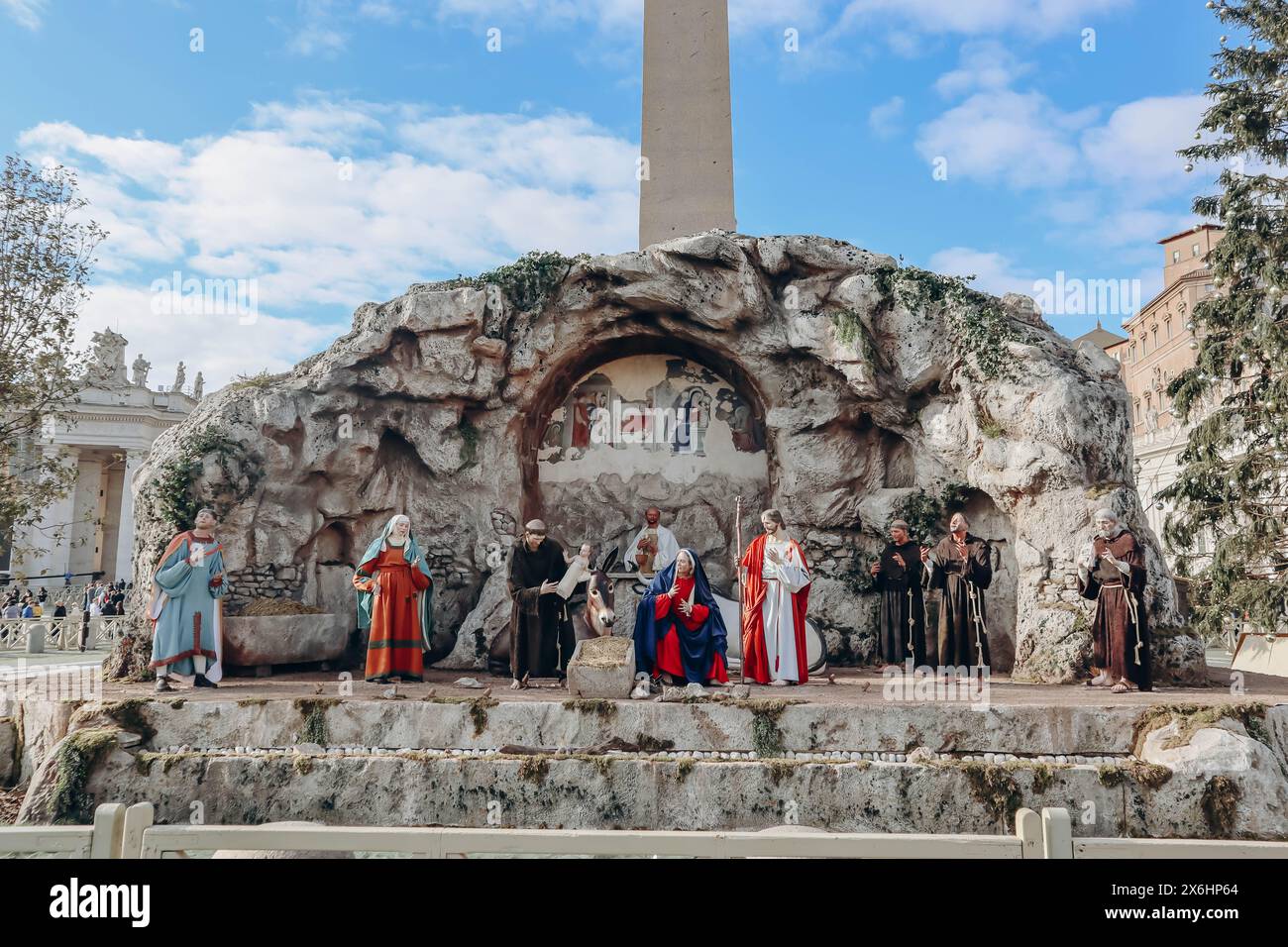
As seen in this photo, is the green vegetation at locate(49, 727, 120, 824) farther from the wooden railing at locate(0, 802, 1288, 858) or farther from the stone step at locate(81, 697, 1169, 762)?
the wooden railing at locate(0, 802, 1288, 858)

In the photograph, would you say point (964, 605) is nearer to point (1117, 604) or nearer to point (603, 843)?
point (1117, 604)

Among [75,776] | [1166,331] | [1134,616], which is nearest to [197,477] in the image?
[75,776]

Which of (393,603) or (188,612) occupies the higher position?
(393,603)

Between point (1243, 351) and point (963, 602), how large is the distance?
26.0ft

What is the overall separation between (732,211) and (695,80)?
8.23ft

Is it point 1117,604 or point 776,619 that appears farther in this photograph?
point 776,619

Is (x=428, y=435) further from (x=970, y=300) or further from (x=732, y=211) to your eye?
(x=970, y=300)

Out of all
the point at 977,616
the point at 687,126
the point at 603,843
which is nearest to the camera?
the point at 603,843

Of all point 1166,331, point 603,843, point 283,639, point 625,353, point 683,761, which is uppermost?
point 1166,331

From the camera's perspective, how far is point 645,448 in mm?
14273

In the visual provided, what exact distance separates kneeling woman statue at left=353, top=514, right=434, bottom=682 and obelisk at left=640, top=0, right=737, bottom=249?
760cm

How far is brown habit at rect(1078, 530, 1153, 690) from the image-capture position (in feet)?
30.8

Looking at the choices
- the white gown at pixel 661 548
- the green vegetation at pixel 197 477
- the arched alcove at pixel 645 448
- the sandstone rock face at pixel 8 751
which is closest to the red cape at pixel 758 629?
the white gown at pixel 661 548
